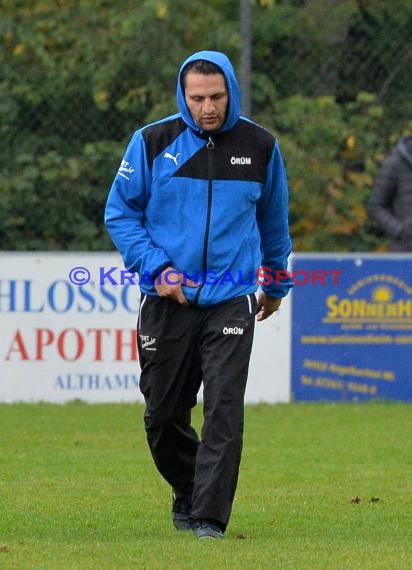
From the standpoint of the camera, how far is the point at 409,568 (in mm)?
5438

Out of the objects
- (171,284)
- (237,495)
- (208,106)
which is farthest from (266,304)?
(237,495)

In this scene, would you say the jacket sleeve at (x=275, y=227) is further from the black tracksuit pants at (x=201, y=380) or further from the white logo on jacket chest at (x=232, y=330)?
the white logo on jacket chest at (x=232, y=330)

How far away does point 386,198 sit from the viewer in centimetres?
1197

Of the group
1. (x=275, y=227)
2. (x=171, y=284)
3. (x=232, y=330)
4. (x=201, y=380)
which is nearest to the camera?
(x=171, y=284)

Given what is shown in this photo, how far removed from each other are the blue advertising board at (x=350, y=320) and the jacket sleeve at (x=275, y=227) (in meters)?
5.10

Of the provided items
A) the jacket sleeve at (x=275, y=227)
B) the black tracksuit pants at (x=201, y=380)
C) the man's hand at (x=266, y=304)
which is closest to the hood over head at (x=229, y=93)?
the jacket sleeve at (x=275, y=227)

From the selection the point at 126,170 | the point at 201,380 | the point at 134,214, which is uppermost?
the point at 126,170

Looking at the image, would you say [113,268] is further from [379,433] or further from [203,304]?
[203,304]

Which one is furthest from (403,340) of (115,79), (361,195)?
(115,79)

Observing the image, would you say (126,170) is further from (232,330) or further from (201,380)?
(201,380)

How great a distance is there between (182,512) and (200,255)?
115cm

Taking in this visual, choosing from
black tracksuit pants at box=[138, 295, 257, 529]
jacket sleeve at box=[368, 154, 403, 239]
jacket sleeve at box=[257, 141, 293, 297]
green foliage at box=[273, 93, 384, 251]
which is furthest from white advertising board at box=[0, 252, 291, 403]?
black tracksuit pants at box=[138, 295, 257, 529]

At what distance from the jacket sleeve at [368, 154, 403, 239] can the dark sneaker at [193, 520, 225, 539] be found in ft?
20.2

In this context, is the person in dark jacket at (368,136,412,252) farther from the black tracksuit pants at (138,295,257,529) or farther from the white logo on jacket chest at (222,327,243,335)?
the white logo on jacket chest at (222,327,243,335)
